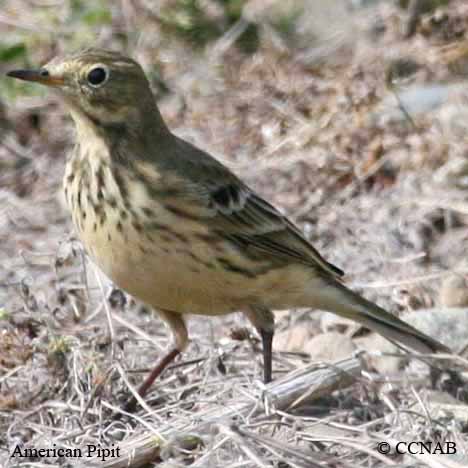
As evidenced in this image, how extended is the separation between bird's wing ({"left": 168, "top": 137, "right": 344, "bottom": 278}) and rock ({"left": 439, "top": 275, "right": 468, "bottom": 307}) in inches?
35.0

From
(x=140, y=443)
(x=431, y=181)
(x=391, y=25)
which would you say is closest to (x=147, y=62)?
(x=391, y=25)

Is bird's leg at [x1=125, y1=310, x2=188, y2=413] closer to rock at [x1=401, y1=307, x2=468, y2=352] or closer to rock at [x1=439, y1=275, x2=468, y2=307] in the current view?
rock at [x1=401, y1=307, x2=468, y2=352]

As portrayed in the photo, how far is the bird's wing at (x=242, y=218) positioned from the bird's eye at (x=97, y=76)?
559 mm

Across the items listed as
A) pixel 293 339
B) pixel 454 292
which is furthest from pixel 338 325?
pixel 454 292

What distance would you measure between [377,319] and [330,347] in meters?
0.30

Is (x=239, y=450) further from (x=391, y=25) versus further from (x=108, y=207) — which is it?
(x=391, y=25)

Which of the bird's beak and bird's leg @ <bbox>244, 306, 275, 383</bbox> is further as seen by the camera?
bird's leg @ <bbox>244, 306, 275, 383</bbox>

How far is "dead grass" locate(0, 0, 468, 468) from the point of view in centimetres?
508

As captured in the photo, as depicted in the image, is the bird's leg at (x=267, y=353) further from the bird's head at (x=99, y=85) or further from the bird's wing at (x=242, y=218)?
the bird's head at (x=99, y=85)

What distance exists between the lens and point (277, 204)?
7.94m

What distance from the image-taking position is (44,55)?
940 centimetres

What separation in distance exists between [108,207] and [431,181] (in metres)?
3.19

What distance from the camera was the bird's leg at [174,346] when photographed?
18.7ft

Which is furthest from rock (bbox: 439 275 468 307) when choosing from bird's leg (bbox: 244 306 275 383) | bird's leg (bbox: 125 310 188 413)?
bird's leg (bbox: 125 310 188 413)
